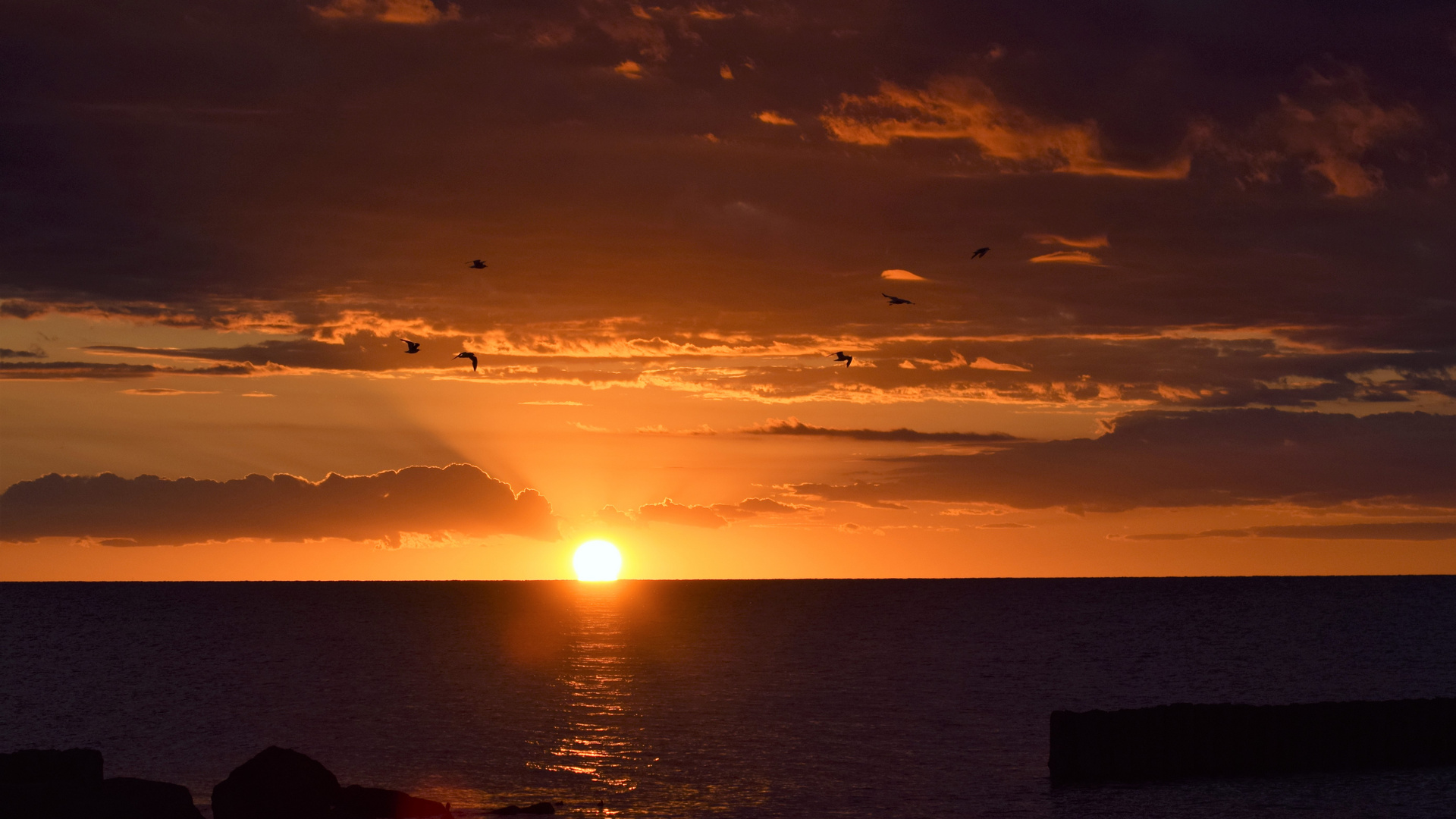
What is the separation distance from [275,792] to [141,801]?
4.83 meters

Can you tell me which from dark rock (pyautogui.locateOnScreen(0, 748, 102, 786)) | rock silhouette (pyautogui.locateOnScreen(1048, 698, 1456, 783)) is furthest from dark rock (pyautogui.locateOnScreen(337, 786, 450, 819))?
rock silhouette (pyautogui.locateOnScreen(1048, 698, 1456, 783))

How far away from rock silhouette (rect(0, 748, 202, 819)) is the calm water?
1134 cm

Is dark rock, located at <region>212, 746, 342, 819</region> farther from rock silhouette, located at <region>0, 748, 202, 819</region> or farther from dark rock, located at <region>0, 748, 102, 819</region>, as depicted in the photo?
dark rock, located at <region>0, 748, 102, 819</region>

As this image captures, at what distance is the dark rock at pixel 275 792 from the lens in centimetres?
3891

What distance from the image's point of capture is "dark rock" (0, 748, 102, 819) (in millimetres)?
32469

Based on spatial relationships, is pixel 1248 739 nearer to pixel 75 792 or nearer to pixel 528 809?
pixel 528 809

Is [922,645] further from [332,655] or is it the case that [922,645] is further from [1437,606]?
[1437,606]

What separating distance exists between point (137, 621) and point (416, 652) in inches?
3261

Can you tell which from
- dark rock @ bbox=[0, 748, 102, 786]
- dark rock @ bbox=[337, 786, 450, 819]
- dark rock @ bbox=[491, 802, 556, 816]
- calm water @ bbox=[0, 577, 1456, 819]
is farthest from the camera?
calm water @ bbox=[0, 577, 1456, 819]

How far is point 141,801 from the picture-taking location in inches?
1373

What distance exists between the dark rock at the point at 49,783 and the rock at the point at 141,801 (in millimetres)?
337

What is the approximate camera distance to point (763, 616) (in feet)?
639

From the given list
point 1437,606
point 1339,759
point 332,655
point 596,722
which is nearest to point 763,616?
point 332,655

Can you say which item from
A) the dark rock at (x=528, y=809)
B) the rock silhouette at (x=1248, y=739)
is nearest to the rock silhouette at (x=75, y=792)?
the dark rock at (x=528, y=809)
